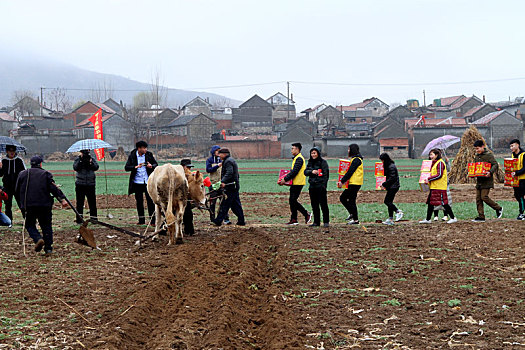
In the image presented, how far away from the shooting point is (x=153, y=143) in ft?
278

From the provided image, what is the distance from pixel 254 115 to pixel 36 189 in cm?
9513

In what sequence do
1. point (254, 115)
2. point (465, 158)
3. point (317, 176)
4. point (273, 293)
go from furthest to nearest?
point (254, 115)
point (465, 158)
point (317, 176)
point (273, 293)

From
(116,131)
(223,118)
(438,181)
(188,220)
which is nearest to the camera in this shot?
(188,220)

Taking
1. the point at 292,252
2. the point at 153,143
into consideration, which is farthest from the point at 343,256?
the point at 153,143

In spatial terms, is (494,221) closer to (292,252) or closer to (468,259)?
(468,259)

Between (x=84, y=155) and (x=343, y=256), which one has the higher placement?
(x=84, y=155)

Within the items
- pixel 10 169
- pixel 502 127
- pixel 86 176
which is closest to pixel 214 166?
pixel 86 176

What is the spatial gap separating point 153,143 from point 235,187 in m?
72.6

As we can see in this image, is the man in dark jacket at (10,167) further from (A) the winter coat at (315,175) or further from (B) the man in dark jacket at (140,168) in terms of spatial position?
(A) the winter coat at (315,175)

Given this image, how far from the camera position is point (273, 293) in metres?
7.70

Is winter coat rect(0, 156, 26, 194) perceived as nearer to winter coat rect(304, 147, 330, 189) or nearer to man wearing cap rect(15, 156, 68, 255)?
man wearing cap rect(15, 156, 68, 255)

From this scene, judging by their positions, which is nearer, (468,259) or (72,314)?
(72,314)

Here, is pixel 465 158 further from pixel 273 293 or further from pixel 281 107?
pixel 281 107

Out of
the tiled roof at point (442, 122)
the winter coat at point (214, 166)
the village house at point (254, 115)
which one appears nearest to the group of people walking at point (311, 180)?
the winter coat at point (214, 166)
